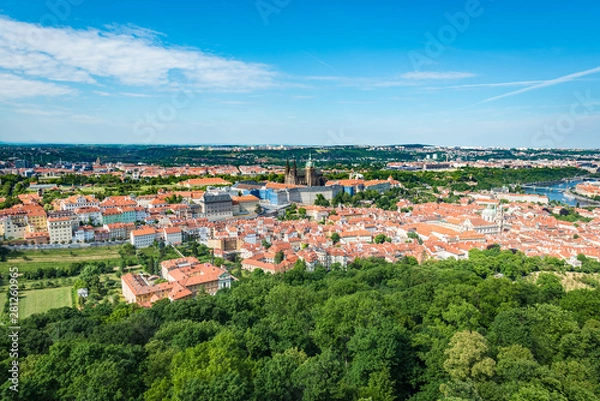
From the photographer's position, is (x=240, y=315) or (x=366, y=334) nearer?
(x=366, y=334)

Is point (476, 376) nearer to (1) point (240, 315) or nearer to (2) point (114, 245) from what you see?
(1) point (240, 315)

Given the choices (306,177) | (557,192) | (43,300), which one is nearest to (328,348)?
(43,300)

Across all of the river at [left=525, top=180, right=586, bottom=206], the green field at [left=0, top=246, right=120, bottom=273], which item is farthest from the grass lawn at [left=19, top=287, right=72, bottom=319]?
the river at [left=525, top=180, right=586, bottom=206]

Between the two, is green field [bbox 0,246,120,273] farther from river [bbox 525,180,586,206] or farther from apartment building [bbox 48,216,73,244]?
river [bbox 525,180,586,206]

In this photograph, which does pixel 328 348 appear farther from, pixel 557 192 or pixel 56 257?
pixel 557 192

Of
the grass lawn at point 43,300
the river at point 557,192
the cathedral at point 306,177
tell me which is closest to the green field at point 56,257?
the grass lawn at point 43,300

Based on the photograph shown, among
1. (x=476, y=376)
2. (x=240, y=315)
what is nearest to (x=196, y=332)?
(x=240, y=315)
